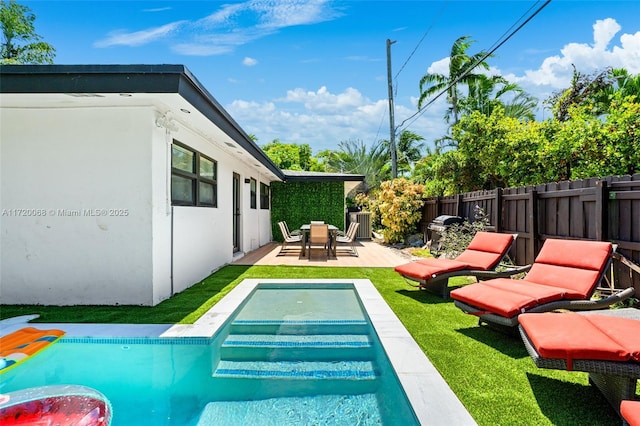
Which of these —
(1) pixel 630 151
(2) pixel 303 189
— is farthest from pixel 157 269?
(2) pixel 303 189

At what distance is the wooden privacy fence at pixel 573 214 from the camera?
439 cm

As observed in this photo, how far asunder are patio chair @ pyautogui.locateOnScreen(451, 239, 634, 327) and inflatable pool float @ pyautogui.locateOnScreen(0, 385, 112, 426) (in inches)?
138

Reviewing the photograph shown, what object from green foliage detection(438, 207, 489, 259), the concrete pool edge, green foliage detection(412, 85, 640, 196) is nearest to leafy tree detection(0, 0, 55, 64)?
green foliage detection(412, 85, 640, 196)

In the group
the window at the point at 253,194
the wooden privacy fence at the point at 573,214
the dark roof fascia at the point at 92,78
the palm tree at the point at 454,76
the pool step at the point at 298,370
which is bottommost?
the pool step at the point at 298,370

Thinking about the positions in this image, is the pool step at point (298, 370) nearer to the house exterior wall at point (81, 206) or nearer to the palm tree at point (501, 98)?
the house exterior wall at point (81, 206)

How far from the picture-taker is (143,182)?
4.95 meters

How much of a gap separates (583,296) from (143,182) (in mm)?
5658

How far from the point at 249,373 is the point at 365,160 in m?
32.1

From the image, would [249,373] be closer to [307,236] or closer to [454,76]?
[307,236]

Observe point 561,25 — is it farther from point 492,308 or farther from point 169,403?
point 169,403

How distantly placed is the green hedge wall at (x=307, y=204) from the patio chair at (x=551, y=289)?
11226 millimetres

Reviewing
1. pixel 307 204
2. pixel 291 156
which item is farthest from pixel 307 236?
pixel 291 156

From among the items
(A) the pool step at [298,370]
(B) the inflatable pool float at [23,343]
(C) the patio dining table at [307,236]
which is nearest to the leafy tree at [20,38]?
(C) the patio dining table at [307,236]

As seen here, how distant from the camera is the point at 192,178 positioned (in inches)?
259
